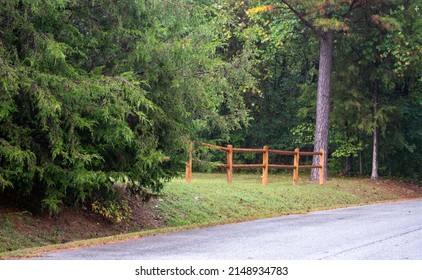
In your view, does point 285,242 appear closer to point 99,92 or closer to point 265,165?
point 99,92

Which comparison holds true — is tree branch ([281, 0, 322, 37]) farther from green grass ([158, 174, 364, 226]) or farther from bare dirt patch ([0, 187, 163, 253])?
bare dirt patch ([0, 187, 163, 253])

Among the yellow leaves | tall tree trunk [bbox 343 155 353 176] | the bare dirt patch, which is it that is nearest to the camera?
the bare dirt patch

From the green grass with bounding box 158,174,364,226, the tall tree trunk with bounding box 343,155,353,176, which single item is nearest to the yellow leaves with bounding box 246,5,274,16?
the green grass with bounding box 158,174,364,226

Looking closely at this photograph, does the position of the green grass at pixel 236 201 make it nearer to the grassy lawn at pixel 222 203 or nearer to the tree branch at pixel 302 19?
the grassy lawn at pixel 222 203

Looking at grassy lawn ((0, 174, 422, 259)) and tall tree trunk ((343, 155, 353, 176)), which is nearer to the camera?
grassy lawn ((0, 174, 422, 259))

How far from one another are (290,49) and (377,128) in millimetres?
7044

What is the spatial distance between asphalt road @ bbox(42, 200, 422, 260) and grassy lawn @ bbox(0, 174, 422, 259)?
82 centimetres

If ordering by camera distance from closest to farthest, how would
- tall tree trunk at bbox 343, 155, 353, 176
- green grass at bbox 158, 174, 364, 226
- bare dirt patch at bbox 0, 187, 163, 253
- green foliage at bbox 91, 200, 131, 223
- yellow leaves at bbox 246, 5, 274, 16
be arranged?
bare dirt patch at bbox 0, 187, 163, 253
green foliage at bbox 91, 200, 131, 223
green grass at bbox 158, 174, 364, 226
yellow leaves at bbox 246, 5, 274, 16
tall tree trunk at bbox 343, 155, 353, 176

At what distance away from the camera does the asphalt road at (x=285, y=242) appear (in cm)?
988

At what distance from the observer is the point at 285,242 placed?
37.6ft

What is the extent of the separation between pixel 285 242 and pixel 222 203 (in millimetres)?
7183

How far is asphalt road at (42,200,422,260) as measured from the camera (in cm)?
988

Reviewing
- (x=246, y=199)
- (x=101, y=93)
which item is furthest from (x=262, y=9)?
(x=101, y=93)
